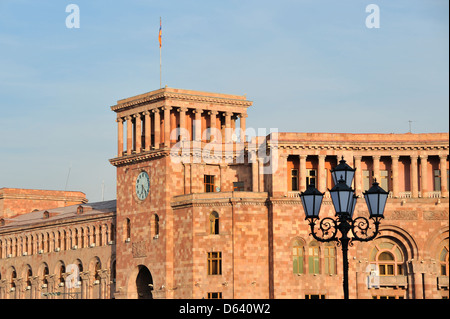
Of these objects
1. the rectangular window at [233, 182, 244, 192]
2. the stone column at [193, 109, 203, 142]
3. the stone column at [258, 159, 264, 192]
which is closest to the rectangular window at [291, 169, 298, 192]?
the stone column at [258, 159, 264, 192]

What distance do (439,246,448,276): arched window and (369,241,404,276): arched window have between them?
3.15 metres

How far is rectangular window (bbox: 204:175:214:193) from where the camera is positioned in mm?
82625

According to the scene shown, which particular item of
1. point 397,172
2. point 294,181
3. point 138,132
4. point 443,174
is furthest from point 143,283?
point 443,174

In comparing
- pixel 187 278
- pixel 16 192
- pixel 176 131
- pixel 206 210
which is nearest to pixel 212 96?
pixel 176 131

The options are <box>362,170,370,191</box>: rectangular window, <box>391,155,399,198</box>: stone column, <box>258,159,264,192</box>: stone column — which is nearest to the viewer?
<box>391,155,399,198</box>: stone column

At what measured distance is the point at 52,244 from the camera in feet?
330

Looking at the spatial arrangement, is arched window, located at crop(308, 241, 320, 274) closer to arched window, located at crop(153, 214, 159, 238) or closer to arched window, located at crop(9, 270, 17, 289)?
arched window, located at crop(153, 214, 159, 238)

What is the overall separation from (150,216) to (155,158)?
4788 mm

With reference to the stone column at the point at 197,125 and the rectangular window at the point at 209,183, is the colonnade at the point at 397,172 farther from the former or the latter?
the stone column at the point at 197,125

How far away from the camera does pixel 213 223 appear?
7900 cm

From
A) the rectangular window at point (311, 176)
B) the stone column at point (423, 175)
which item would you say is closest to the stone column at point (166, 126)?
the rectangular window at point (311, 176)
